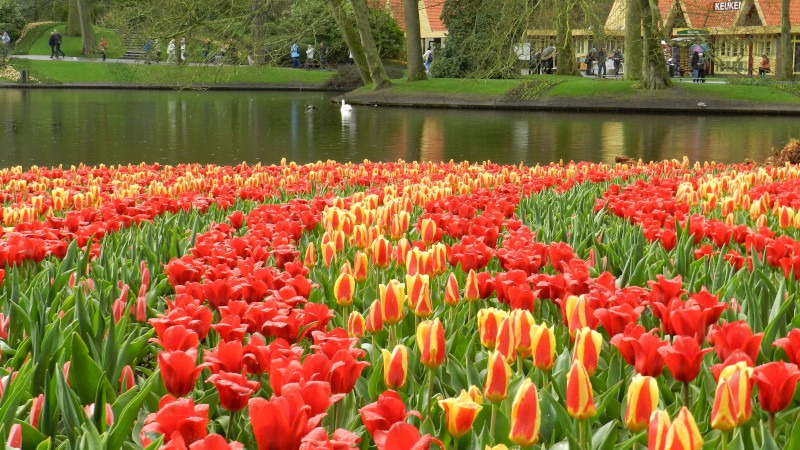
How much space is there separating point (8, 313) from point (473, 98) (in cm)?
2994

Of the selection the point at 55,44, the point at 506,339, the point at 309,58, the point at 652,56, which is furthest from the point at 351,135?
the point at 55,44

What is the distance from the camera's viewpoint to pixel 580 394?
1.62 metres

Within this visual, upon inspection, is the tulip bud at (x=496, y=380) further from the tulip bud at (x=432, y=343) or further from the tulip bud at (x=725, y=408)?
the tulip bud at (x=725, y=408)

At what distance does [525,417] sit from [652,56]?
1102 inches

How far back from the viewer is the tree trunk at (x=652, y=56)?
81.3ft

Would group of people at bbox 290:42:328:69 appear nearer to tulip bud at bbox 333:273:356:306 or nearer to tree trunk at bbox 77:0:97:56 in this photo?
tree trunk at bbox 77:0:97:56

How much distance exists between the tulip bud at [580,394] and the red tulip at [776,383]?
1.03 feet

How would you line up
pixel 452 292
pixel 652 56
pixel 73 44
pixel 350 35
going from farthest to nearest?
1. pixel 73 44
2. pixel 350 35
3. pixel 652 56
4. pixel 452 292

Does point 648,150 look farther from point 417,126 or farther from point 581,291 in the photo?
point 581,291

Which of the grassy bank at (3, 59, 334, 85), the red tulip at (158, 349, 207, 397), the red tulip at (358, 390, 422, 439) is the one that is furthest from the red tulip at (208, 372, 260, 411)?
the grassy bank at (3, 59, 334, 85)

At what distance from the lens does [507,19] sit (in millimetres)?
24188

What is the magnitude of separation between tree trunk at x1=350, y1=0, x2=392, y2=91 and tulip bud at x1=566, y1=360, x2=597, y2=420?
101 ft

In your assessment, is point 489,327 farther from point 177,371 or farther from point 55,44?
point 55,44

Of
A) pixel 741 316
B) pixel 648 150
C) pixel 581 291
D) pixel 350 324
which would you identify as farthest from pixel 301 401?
pixel 648 150
